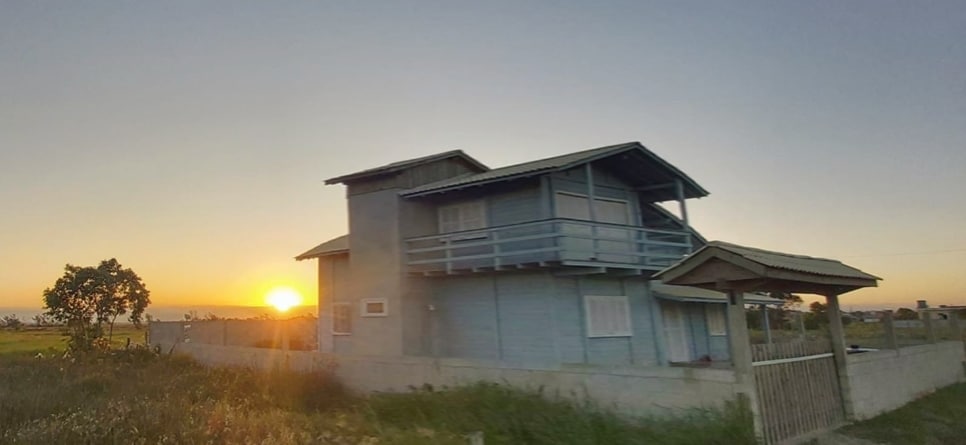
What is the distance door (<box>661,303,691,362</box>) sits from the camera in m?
19.3

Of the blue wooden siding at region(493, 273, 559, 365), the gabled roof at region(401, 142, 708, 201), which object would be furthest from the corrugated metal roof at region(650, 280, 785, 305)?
the blue wooden siding at region(493, 273, 559, 365)

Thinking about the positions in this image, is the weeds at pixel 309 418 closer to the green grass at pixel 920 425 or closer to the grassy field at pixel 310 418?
the grassy field at pixel 310 418

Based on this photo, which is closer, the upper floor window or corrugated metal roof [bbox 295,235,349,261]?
the upper floor window

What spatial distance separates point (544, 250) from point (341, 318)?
858 cm

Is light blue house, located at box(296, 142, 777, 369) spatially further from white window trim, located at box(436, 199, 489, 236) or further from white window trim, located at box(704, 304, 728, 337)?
white window trim, located at box(704, 304, 728, 337)

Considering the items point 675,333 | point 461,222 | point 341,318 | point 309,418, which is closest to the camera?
point 309,418

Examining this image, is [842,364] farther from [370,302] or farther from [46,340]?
[46,340]

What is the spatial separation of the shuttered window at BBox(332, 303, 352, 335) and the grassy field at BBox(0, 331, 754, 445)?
5.42 metres

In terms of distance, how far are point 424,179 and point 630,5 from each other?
850 centimetres

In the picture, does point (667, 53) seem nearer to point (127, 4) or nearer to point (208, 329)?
point (127, 4)

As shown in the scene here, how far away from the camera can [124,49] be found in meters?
12.7

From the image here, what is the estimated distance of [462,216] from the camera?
59.7 feet

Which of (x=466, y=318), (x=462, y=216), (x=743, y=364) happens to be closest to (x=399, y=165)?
(x=462, y=216)

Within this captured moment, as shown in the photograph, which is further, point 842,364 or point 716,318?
point 716,318
